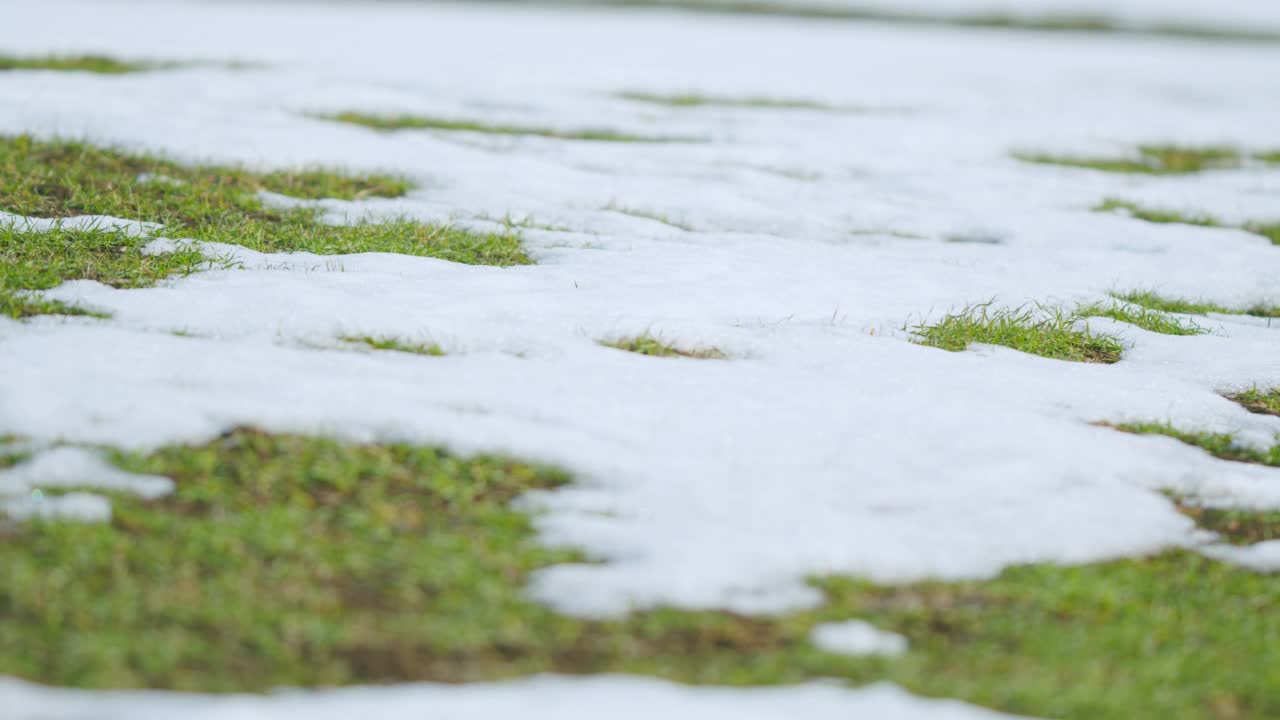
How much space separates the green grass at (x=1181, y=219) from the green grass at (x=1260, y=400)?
3627 millimetres

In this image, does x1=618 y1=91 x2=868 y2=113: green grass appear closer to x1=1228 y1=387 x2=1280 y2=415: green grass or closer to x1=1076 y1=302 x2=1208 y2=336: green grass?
x1=1076 y1=302 x2=1208 y2=336: green grass

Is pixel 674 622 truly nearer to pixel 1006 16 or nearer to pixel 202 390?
pixel 202 390

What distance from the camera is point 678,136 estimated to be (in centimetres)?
1020

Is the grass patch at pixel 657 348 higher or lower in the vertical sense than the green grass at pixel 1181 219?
lower

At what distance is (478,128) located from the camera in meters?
9.53

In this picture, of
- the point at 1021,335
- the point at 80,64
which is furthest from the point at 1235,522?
the point at 80,64

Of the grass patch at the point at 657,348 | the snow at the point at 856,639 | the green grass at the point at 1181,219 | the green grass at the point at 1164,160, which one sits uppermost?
the green grass at the point at 1164,160

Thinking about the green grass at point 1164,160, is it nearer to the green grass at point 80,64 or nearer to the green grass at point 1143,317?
the green grass at point 1143,317

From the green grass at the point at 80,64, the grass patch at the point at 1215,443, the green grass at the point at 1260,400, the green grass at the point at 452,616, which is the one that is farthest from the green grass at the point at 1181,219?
the green grass at the point at 80,64

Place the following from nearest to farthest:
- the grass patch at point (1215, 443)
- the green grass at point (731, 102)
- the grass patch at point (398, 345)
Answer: the grass patch at point (1215, 443)
the grass patch at point (398, 345)
the green grass at point (731, 102)

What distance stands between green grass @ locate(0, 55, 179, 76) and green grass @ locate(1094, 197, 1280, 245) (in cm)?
931

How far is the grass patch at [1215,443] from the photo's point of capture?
391 cm

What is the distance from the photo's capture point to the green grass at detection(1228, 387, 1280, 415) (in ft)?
14.4

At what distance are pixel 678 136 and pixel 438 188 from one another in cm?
368
